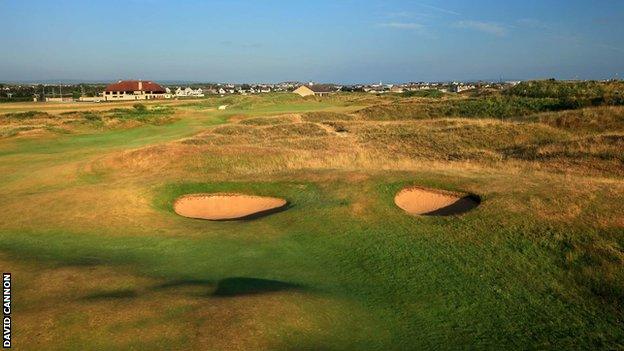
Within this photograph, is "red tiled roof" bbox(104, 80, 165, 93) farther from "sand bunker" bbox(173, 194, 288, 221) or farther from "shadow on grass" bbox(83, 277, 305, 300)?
"shadow on grass" bbox(83, 277, 305, 300)

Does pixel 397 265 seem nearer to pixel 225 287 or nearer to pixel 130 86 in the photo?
pixel 225 287

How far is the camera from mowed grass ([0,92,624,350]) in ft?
27.8

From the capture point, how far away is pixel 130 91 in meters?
127

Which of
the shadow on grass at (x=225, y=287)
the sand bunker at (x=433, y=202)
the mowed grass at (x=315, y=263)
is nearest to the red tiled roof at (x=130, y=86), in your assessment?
the mowed grass at (x=315, y=263)

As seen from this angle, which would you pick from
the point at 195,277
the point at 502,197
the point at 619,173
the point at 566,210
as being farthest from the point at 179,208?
the point at 619,173

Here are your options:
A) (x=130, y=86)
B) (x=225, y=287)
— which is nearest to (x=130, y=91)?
(x=130, y=86)

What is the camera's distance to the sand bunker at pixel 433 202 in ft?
57.2

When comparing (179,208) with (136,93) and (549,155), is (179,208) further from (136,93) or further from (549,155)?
(136,93)

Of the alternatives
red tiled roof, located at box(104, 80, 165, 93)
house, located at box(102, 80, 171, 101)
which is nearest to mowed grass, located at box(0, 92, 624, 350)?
house, located at box(102, 80, 171, 101)

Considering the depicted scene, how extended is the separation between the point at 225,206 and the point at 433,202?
26.6 feet

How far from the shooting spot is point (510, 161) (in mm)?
26906

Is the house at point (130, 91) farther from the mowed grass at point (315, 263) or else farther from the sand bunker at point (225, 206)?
the sand bunker at point (225, 206)

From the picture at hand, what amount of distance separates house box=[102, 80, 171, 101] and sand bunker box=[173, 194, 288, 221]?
373ft

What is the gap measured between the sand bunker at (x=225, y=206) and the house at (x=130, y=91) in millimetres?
113756
